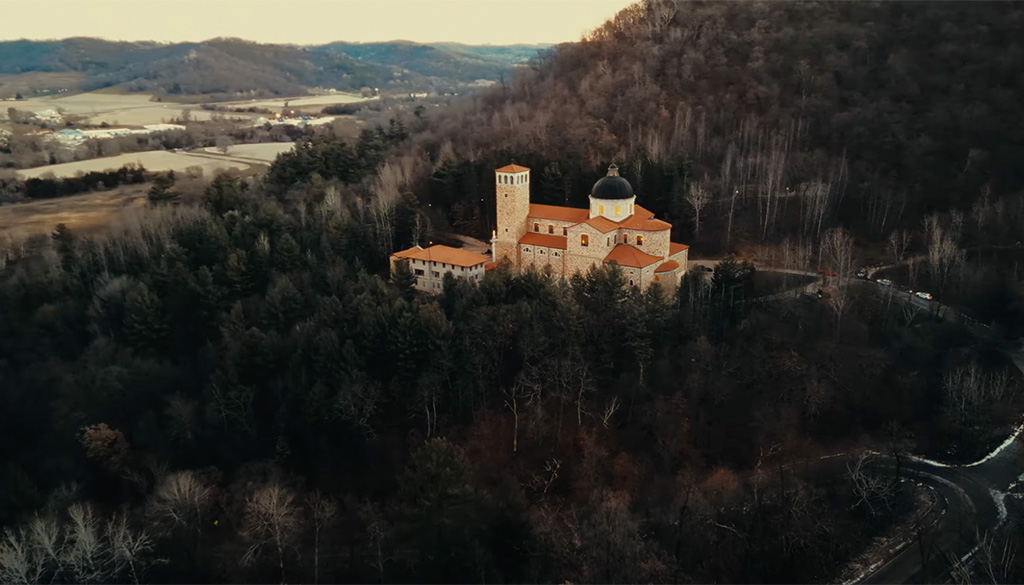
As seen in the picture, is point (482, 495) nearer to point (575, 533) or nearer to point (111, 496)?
point (575, 533)

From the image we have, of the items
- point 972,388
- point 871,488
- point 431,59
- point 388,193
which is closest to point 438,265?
point 388,193

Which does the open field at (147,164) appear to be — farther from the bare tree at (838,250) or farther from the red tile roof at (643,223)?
the bare tree at (838,250)

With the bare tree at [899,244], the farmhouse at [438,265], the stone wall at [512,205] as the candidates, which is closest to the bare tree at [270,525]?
the farmhouse at [438,265]

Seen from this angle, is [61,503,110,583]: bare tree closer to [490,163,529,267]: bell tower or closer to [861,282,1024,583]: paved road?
[490,163,529,267]: bell tower

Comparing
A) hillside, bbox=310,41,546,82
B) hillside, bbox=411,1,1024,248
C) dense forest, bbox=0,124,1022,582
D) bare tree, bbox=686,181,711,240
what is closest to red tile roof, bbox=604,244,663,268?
dense forest, bbox=0,124,1022,582

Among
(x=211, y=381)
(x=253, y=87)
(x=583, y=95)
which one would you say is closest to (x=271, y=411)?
(x=211, y=381)

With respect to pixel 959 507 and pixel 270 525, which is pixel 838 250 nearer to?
pixel 959 507
